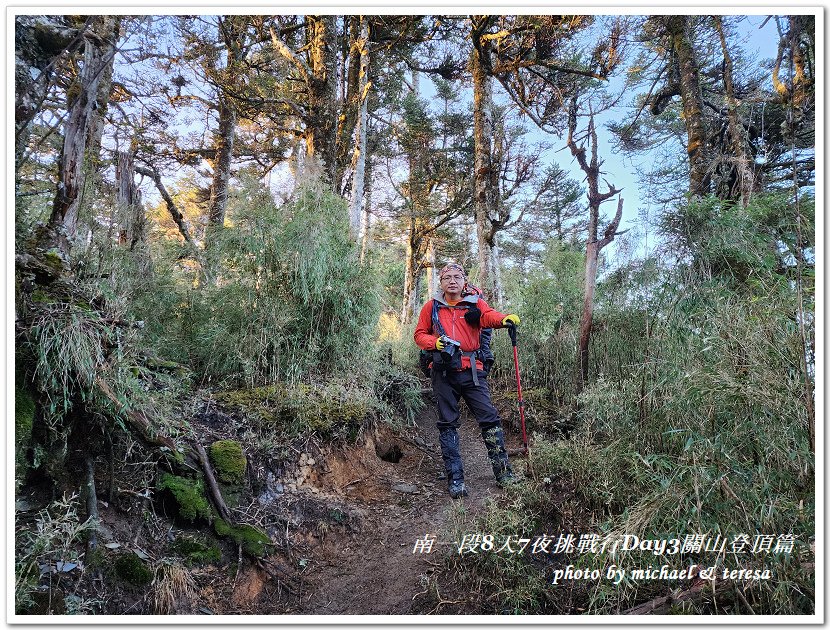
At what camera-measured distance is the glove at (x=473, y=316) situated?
4.10 m

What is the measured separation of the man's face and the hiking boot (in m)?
1.93

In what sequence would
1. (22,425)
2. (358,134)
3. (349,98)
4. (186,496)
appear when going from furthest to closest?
(358,134) → (349,98) → (186,496) → (22,425)

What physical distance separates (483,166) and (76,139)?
20.1 feet

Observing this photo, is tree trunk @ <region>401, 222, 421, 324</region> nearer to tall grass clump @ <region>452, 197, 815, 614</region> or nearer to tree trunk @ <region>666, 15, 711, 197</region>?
tree trunk @ <region>666, 15, 711, 197</region>

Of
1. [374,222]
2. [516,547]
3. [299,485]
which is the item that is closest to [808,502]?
[516,547]

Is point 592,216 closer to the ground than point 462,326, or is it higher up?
higher up

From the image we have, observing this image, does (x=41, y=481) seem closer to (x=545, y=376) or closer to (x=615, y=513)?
(x=615, y=513)

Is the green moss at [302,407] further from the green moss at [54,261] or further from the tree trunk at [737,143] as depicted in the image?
the tree trunk at [737,143]

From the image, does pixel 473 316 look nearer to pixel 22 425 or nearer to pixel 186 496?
pixel 186 496

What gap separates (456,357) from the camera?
405 centimetres

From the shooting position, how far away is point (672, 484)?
7.20 feet

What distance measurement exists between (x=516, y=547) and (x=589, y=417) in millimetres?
2005

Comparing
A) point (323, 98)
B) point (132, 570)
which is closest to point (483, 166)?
point (323, 98)

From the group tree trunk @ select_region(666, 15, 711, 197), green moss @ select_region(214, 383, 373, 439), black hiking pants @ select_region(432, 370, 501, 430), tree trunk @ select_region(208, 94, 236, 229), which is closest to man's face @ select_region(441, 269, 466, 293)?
black hiking pants @ select_region(432, 370, 501, 430)
